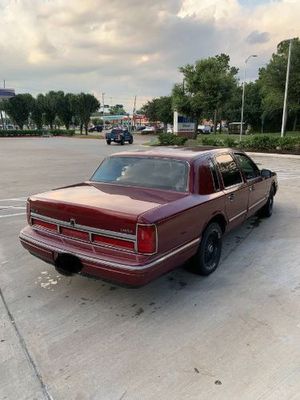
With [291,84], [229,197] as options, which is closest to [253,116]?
[291,84]

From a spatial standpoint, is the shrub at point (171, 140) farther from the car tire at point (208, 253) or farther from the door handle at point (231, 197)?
the car tire at point (208, 253)

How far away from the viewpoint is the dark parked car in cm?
341

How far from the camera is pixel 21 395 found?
2.60m

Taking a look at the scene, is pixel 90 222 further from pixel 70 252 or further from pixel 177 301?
pixel 177 301

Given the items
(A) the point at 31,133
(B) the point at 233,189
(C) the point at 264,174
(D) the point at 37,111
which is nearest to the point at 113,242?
(B) the point at 233,189

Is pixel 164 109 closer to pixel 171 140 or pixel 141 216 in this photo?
pixel 171 140

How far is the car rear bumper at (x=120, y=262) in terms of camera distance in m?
3.34

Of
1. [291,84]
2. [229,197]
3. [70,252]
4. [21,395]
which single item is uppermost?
[291,84]

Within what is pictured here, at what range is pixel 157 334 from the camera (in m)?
3.32

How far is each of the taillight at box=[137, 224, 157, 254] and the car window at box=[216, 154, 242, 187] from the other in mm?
1890

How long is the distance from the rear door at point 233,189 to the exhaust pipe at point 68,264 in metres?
2.11

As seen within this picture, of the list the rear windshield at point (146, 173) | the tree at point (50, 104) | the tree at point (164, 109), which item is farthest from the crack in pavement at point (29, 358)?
the tree at point (50, 104)

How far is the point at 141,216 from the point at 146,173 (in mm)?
1313

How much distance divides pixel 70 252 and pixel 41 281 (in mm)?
969
